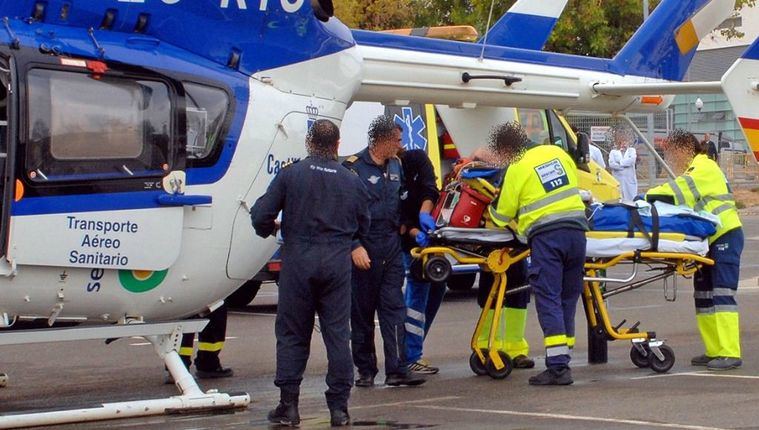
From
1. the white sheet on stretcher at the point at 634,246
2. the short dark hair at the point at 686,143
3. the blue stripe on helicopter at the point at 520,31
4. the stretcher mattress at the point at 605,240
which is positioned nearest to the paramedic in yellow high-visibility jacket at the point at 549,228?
the stretcher mattress at the point at 605,240

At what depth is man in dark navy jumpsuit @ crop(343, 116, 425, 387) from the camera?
29.5ft

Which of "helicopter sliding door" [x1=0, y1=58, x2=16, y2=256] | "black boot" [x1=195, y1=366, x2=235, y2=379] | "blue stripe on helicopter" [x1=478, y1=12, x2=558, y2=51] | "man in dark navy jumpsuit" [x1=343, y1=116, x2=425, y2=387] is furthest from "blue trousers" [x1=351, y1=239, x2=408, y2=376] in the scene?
"blue stripe on helicopter" [x1=478, y1=12, x2=558, y2=51]

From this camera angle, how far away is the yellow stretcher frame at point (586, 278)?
30.2 ft

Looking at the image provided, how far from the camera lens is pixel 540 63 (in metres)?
10.9

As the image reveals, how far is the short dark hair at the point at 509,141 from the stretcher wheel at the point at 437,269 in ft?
2.99

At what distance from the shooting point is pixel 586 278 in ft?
31.2

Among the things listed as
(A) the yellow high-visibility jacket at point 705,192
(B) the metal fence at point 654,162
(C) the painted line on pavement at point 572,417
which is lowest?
(C) the painted line on pavement at point 572,417

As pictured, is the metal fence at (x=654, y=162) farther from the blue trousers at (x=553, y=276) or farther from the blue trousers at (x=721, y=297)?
the blue trousers at (x=553, y=276)

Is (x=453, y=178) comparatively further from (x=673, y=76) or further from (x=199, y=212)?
(x=673, y=76)

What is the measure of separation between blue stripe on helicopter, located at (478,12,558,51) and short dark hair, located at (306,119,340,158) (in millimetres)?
4772

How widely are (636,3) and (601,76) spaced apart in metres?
21.0

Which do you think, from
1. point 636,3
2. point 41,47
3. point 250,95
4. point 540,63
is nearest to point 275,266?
point 540,63

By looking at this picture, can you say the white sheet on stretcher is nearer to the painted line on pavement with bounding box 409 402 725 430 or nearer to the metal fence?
the painted line on pavement with bounding box 409 402 725 430

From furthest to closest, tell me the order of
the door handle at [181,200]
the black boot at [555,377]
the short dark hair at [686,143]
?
the short dark hair at [686,143], the black boot at [555,377], the door handle at [181,200]
